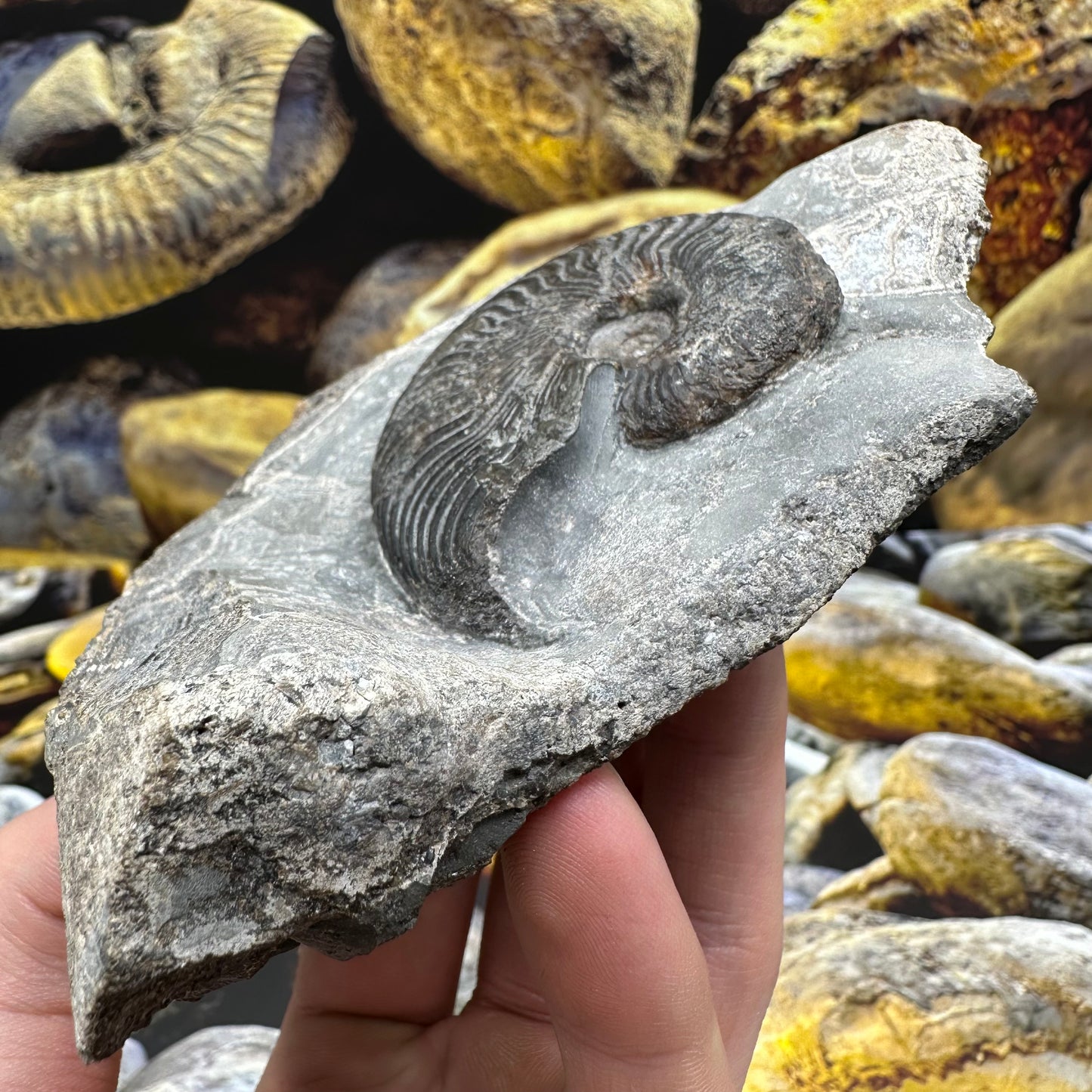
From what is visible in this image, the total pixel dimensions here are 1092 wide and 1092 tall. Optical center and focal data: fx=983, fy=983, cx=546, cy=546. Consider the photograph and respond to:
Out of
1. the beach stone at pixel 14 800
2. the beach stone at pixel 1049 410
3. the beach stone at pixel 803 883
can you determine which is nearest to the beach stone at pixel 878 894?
the beach stone at pixel 803 883

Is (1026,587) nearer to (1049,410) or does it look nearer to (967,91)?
(1049,410)

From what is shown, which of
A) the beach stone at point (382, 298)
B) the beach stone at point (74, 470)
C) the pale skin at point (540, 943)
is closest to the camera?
the pale skin at point (540, 943)

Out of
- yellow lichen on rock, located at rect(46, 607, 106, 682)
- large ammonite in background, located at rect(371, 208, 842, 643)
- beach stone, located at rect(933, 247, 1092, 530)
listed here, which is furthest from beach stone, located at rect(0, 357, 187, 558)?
beach stone, located at rect(933, 247, 1092, 530)

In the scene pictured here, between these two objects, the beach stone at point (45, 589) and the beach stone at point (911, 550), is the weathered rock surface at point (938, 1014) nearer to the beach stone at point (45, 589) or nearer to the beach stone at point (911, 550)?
the beach stone at point (911, 550)

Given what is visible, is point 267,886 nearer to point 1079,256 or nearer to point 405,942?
point 405,942

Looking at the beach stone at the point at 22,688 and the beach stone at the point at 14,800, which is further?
the beach stone at the point at 22,688

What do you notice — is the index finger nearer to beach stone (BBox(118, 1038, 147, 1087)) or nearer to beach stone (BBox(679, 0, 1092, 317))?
beach stone (BBox(118, 1038, 147, 1087))

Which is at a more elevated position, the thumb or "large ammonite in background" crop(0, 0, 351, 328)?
"large ammonite in background" crop(0, 0, 351, 328)
